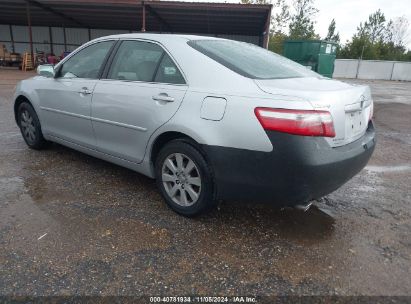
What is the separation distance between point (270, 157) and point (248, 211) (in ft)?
3.27

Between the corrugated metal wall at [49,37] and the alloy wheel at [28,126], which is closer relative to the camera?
the alloy wheel at [28,126]

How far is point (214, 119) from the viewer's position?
8.56 feet

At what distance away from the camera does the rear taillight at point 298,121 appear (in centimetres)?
231

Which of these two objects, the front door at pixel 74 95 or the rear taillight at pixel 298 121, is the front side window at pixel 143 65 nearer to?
the front door at pixel 74 95

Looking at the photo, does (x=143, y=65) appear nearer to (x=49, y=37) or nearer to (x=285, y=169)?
(x=285, y=169)

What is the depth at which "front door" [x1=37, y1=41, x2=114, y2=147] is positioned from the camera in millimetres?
3734

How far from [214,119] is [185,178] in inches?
25.5

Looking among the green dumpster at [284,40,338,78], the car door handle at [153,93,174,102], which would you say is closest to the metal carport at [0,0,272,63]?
the green dumpster at [284,40,338,78]

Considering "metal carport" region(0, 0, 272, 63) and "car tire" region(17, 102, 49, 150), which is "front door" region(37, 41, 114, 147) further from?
"metal carport" region(0, 0, 272, 63)

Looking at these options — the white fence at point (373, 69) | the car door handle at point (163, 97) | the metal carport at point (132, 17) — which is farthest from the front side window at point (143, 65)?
the white fence at point (373, 69)

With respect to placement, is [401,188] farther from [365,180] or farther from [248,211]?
[248,211]

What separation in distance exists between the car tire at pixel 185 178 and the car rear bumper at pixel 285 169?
0.37ft

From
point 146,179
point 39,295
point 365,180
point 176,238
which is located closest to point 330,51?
point 365,180

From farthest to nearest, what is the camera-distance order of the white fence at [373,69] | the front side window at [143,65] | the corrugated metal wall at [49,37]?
the white fence at [373,69], the corrugated metal wall at [49,37], the front side window at [143,65]
